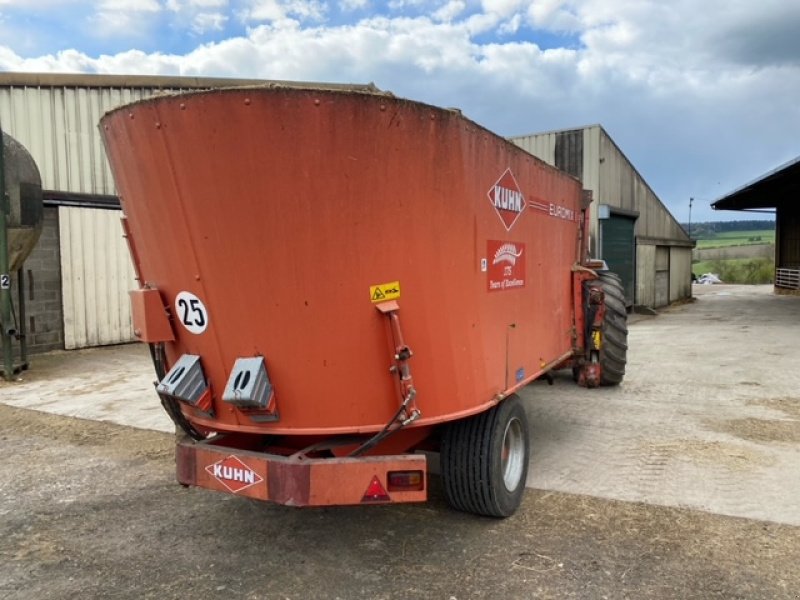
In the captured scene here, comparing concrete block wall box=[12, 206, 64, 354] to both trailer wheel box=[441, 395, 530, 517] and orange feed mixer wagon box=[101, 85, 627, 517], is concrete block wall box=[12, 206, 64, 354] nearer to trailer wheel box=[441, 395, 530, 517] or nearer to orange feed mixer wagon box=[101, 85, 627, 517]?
orange feed mixer wagon box=[101, 85, 627, 517]

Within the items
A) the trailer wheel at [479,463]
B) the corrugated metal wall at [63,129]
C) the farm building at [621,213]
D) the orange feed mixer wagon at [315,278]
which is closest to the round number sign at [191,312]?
the orange feed mixer wagon at [315,278]

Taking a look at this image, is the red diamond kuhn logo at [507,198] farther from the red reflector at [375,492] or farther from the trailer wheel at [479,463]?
the red reflector at [375,492]

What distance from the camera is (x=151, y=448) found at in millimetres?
5961

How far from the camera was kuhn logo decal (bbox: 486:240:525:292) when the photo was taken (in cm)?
381

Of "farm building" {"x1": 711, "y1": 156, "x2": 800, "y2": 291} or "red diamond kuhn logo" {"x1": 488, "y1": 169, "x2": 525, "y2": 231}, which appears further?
"farm building" {"x1": 711, "y1": 156, "x2": 800, "y2": 291}

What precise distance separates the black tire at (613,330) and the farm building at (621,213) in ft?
22.9

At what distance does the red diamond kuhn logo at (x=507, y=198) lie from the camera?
3846mm

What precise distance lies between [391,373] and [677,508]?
7.99ft

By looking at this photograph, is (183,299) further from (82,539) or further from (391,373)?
(82,539)

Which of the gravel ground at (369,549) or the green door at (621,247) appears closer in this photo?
the gravel ground at (369,549)

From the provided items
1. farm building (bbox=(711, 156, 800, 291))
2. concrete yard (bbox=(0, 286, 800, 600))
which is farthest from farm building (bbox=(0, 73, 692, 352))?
farm building (bbox=(711, 156, 800, 291))

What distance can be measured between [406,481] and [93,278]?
1073cm

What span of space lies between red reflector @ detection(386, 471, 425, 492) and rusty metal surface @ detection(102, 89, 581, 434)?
0.28 metres

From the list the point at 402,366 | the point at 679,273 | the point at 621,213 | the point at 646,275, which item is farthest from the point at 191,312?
the point at 679,273
